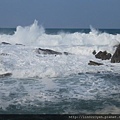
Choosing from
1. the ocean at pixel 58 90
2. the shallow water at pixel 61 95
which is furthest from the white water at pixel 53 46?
the shallow water at pixel 61 95

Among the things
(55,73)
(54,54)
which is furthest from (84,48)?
(55,73)

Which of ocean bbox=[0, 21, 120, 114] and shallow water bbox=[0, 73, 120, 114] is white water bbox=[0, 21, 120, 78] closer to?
ocean bbox=[0, 21, 120, 114]

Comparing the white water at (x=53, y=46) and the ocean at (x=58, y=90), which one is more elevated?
the white water at (x=53, y=46)

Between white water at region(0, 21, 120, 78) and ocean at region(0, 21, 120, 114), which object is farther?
white water at region(0, 21, 120, 78)

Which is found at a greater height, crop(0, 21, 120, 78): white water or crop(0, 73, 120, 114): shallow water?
crop(0, 21, 120, 78): white water

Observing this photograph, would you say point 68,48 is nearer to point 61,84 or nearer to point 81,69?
point 81,69

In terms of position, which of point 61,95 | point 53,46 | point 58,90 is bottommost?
point 61,95


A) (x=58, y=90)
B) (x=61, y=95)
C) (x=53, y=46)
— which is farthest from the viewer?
(x=53, y=46)

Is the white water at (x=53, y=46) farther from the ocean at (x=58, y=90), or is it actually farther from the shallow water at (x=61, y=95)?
the shallow water at (x=61, y=95)

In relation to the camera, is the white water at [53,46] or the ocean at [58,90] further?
the white water at [53,46]

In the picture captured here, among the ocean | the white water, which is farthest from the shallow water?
the white water

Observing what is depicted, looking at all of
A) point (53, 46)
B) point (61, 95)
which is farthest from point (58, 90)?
point (53, 46)

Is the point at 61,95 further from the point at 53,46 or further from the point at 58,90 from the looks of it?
the point at 53,46

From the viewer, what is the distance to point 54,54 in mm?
12516
